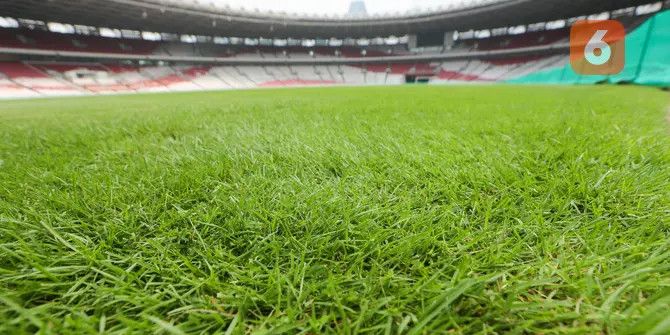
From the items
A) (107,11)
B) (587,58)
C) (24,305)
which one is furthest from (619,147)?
(107,11)

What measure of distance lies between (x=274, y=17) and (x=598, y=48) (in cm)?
2826

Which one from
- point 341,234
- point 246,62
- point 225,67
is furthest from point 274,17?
point 341,234

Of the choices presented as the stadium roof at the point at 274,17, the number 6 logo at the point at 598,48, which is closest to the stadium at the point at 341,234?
the number 6 logo at the point at 598,48

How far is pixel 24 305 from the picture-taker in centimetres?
47

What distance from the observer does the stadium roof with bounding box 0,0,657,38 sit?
22.7 meters

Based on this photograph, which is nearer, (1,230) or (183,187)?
(1,230)

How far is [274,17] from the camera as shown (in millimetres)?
31281

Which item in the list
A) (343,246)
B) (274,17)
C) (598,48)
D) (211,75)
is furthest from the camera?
(211,75)

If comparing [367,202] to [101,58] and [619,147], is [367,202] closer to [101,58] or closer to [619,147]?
[619,147]

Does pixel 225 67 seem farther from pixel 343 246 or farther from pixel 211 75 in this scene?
pixel 343 246

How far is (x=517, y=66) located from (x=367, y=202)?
40.1 metres

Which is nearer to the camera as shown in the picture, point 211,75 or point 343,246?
point 343,246

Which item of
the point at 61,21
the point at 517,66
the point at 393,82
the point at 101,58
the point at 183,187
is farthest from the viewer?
the point at 393,82

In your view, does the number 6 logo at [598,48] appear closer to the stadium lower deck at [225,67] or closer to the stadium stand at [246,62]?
the stadium stand at [246,62]
